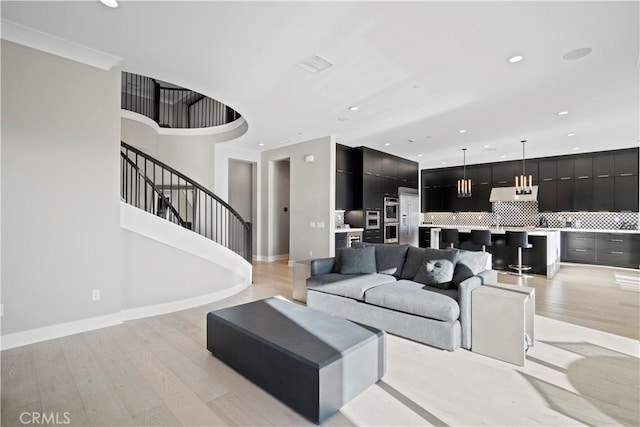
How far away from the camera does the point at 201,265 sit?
4.42 m

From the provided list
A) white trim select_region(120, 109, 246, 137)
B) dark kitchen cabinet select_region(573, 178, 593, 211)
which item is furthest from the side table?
dark kitchen cabinet select_region(573, 178, 593, 211)

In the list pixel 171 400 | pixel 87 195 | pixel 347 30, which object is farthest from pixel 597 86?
pixel 87 195

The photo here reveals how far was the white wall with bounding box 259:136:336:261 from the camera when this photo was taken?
6617 millimetres

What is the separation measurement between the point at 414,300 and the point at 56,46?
4383 mm

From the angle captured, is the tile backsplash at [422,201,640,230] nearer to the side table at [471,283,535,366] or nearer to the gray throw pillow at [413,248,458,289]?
the gray throw pillow at [413,248,458,289]

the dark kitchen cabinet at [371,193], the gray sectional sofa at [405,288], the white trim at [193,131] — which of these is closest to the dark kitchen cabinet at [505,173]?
the dark kitchen cabinet at [371,193]

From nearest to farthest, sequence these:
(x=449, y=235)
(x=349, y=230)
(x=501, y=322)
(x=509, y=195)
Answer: (x=501, y=322) → (x=349, y=230) → (x=449, y=235) → (x=509, y=195)

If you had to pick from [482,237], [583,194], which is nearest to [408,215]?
[482,237]

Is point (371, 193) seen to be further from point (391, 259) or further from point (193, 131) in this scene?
point (193, 131)

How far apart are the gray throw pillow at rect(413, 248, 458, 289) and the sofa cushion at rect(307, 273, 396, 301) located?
391 mm

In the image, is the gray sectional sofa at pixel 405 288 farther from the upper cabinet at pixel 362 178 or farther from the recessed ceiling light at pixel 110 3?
the recessed ceiling light at pixel 110 3

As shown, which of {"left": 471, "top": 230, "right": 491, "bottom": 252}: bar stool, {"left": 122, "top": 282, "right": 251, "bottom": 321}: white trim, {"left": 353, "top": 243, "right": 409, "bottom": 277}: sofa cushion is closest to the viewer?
{"left": 122, "top": 282, "right": 251, "bottom": 321}: white trim

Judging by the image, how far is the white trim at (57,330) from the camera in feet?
9.59

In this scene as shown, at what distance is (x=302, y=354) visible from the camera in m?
2.01
